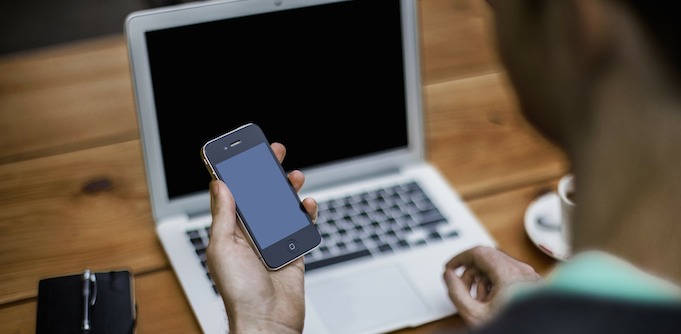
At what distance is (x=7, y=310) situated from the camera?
109 centimetres

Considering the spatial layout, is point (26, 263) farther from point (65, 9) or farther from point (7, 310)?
point (65, 9)

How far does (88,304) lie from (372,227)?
1.23 feet

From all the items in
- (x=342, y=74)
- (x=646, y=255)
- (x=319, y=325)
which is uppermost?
(x=646, y=255)

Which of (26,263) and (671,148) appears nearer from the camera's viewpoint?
(671,148)

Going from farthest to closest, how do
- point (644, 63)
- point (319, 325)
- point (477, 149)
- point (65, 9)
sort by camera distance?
point (65, 9), point (477, 149), point (319, 325), point (644, 63)

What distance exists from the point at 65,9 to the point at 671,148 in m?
3.00

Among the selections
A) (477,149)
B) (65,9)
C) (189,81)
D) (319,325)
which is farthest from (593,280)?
(65,9)

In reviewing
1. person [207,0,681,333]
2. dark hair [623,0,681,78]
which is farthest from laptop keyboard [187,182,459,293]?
dark hair [623,0,681,78]

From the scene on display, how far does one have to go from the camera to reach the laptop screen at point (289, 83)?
45.4 inches

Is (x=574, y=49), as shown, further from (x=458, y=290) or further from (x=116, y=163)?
(x=116, y=163)

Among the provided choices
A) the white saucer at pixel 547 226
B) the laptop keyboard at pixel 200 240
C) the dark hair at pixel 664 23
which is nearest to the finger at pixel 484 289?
the white saucer at pixel 547 226

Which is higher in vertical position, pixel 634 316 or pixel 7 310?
pixel 634 316

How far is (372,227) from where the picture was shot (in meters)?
1.19

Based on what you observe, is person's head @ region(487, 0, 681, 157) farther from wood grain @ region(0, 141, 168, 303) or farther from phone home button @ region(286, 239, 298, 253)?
wood grain @ region(0, 141, 168, 303)
